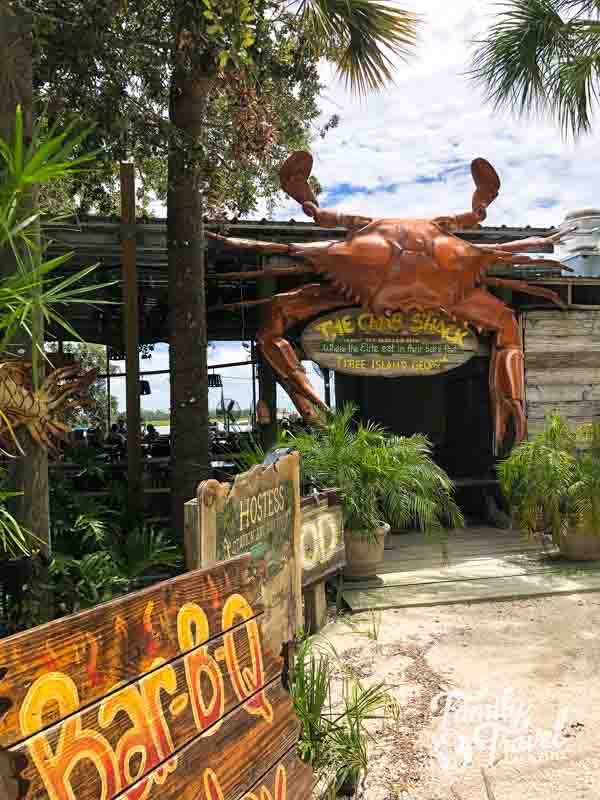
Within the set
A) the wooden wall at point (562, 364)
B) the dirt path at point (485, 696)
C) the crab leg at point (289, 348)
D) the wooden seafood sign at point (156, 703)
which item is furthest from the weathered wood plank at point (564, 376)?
the wooden seafood sign at point (156, 703)

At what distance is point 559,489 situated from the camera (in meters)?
6.36

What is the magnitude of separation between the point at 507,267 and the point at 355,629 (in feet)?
17.1

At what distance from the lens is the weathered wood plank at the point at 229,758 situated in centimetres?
167

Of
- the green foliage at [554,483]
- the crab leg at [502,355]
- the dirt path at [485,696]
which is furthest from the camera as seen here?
the crab leg at [502,355]

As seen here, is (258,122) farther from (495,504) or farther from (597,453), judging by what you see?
(495,504)

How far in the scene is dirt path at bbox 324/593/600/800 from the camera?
9.57 feet

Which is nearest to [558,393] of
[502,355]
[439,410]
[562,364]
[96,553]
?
[562,364]

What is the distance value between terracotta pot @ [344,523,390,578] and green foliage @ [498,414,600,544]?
157 cm

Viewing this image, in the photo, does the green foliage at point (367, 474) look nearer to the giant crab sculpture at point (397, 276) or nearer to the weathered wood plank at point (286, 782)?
the giant crab sculpture at point (397, 276)

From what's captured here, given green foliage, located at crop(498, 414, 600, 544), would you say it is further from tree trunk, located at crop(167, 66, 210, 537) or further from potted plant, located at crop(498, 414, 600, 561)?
tree trunk, located at crop(167, 66, 210, 537)

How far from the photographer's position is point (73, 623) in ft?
4.89

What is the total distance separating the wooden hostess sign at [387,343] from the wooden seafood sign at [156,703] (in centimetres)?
557

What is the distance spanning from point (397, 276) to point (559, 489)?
2878 millimetres

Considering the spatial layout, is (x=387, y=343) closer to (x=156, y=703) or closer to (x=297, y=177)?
(x=297, y=177)
